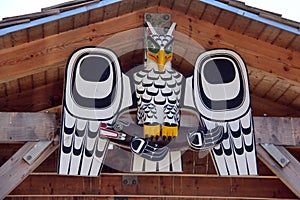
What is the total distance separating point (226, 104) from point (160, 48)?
0.70m

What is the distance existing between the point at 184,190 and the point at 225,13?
1765 millimetres

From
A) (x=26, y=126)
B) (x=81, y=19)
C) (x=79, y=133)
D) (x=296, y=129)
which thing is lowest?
(x=26, y=126)

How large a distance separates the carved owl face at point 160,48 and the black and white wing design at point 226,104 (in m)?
0.26

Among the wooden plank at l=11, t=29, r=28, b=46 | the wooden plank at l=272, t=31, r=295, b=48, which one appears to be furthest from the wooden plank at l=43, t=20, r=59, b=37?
the wooden plank at l=272, t=31, r=295, b=48

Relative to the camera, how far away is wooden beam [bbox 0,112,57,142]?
4004mm

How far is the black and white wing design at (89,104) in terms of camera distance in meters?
3.88

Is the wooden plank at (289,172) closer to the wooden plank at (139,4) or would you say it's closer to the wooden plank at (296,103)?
the wooden plank at (296,103)

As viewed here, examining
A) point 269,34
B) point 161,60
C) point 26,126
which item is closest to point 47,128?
point 26,126

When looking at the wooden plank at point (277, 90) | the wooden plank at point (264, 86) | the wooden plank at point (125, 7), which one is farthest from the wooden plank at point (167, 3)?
the wooden plank at point (277, 90)

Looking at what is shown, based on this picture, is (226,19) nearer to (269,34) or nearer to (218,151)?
(269,34)

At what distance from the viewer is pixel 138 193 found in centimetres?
496

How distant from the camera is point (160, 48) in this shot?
4.19m

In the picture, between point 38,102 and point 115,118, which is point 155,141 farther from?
point 38,102

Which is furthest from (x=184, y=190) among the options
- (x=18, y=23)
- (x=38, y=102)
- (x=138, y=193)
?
(x=18, y=23)
